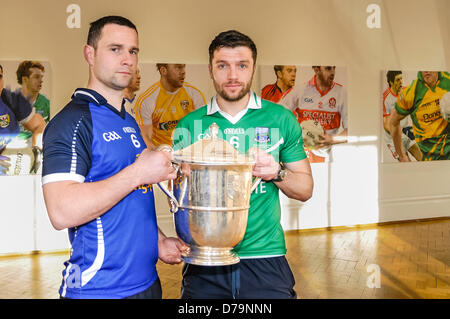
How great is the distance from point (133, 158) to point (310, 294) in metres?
2.96

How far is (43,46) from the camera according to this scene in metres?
5.93

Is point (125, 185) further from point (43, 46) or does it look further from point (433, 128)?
point (433, 128)

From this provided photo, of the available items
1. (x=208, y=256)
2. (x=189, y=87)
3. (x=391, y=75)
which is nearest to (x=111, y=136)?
(x=208, y=256)

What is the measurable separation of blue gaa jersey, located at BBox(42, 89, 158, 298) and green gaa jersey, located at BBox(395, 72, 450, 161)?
6959 mm

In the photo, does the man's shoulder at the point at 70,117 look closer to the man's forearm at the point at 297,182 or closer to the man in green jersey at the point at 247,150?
the man in green jersey at the point at 247,150

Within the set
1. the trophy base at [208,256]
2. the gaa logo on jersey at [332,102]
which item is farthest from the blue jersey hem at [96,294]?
the gaa logo on jersey at [332,102]

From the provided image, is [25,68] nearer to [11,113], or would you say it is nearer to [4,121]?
[11,113]

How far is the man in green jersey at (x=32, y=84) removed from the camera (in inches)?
231

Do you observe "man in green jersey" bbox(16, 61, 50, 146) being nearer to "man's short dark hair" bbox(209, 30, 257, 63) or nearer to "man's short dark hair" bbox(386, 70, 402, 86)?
"man's short dark hair" bbox(209, 30, 257, 63)

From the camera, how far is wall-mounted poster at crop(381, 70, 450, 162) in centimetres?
771

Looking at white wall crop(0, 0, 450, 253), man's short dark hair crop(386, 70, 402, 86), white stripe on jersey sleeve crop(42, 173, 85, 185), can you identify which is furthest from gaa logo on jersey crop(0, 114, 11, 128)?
man's short dark hair crop(386, 70, 402, 86)

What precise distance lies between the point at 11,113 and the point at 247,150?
4.68m

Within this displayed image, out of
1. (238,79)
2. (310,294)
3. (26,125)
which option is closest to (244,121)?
(238,79)

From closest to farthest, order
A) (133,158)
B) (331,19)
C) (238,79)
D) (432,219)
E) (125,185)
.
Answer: (125,185) → (133,158) → (238,79) → (331,19) → (432,219)
